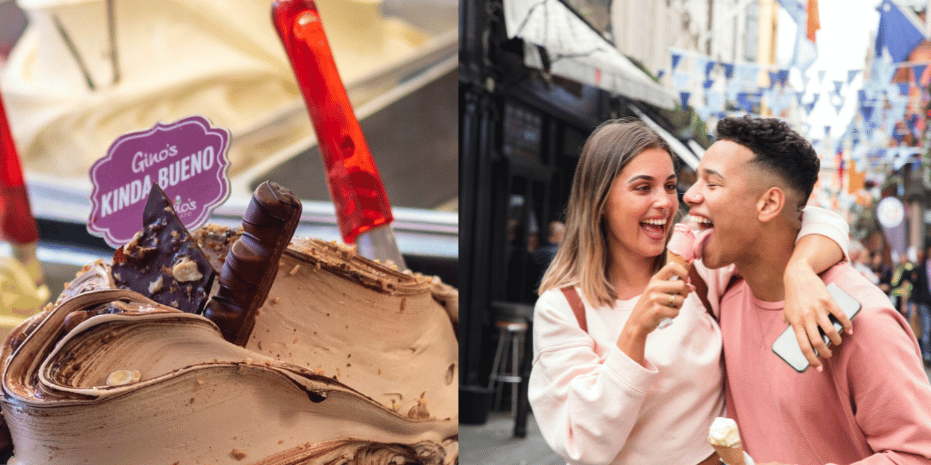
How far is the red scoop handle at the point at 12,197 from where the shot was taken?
2.11 meters

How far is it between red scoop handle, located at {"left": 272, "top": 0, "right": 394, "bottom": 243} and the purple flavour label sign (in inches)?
11.1

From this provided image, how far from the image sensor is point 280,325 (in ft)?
5.10

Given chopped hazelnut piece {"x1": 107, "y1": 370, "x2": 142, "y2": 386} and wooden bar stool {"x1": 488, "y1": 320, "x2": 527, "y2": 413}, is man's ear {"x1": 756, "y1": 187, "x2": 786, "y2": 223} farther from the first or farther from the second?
chopped hazelnut piece {"x1": 107, "y1": 370, "x2": 142, "y2": 386}

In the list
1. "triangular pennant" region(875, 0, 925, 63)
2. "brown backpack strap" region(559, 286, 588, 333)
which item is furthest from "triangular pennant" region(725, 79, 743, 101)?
"brown backpack strap" region(559, 286, 588, 333)

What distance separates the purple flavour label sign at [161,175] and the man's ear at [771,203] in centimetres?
132

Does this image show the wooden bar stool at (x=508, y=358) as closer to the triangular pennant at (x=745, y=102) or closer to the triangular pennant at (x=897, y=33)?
the triangular pennant at (x=745, y=102)

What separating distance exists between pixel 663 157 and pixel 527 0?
1.63 ft

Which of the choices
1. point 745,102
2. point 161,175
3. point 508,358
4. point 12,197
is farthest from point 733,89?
point 12,197

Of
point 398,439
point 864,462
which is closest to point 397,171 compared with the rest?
point 398,439

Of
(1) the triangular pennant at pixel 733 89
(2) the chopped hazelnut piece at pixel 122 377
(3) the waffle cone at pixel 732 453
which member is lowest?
(2) the chopped hazelnut piece at pixel 122 377

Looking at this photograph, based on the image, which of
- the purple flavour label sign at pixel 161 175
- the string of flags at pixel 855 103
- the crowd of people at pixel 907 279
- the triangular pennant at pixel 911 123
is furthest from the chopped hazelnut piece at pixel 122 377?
the triangular pennant at pixel 911 123

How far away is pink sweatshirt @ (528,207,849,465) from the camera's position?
1.14 m

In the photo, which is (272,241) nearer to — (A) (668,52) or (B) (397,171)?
(B) (397,171)

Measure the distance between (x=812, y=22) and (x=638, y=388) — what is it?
2.33 ft
